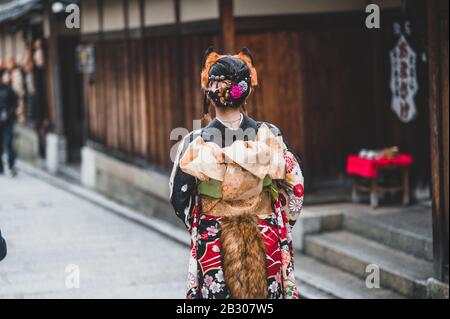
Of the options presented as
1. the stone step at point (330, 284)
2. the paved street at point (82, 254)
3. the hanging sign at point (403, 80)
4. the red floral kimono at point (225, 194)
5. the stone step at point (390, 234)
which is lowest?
the stone step at point (330, 284)

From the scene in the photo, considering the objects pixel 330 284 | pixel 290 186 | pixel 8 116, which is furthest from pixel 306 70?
pixel 8 116

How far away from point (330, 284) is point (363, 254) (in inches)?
29.0

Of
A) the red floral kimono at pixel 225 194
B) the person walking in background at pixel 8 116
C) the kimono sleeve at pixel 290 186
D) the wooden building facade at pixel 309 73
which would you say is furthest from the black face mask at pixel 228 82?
the person walking in background at pixel 8 116

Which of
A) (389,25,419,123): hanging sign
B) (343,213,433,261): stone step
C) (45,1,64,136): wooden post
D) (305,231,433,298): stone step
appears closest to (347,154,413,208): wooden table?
(343,213,433,261): stone step

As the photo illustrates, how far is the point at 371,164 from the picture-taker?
1270cm

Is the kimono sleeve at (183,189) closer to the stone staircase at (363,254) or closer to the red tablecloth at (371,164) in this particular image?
the stone staircase at (363,254)

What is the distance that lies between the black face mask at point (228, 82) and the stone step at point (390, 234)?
4.93 metres

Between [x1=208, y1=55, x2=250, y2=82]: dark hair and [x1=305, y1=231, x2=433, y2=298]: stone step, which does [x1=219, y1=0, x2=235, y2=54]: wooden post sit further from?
[x1=208, y1=55, x2=250, y2=82]: dark hair

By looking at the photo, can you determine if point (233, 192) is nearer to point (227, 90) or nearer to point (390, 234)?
point (227, 90)

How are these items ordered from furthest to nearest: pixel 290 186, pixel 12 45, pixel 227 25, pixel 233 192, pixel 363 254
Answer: pixel 12 45
pixel 227 25
pixel 363 254
pixel 290 186
pixel 233 192

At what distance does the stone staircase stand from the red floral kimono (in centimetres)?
360

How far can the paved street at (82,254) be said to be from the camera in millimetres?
10781

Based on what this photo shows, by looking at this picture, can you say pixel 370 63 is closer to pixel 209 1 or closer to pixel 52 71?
pixel 209 1

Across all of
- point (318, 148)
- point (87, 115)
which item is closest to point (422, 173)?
point (318, 148)
